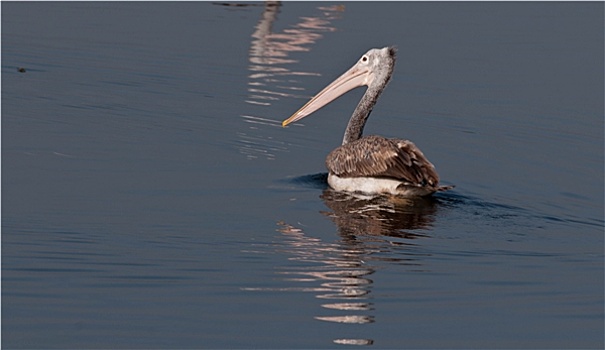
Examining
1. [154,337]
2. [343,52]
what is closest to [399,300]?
[154,337]

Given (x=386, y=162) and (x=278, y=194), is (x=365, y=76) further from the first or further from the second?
(x=278, y=194)

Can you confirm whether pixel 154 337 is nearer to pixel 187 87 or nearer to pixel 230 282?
pixel 230 282

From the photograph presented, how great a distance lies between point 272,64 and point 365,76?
435 centimetres

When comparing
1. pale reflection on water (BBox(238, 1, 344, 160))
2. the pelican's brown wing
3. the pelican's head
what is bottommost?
pale reflection on water (BBox(238, 1, 344, 160))

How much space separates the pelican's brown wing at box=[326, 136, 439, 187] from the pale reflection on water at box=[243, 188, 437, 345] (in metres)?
0.18

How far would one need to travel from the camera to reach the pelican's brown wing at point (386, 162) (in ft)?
27.5

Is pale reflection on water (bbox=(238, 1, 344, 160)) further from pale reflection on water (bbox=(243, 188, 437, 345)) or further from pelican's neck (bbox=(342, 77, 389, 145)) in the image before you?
pale reflection on water (bbox=(243, 188, 437, 345))

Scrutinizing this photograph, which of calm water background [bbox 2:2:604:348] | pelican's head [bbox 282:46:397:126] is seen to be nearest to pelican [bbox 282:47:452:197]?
calm water background [bbox 2:2:604:348]

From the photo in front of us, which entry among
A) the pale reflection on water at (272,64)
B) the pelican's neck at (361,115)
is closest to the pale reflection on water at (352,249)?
the pelican's neck at (361,115)

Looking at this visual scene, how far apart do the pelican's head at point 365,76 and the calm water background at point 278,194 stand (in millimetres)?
398

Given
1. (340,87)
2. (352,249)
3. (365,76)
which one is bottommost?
(352,249)

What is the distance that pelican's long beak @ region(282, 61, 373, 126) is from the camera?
33.3 feet

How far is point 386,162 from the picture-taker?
848 cm

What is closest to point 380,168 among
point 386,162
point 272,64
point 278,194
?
point 386,162
